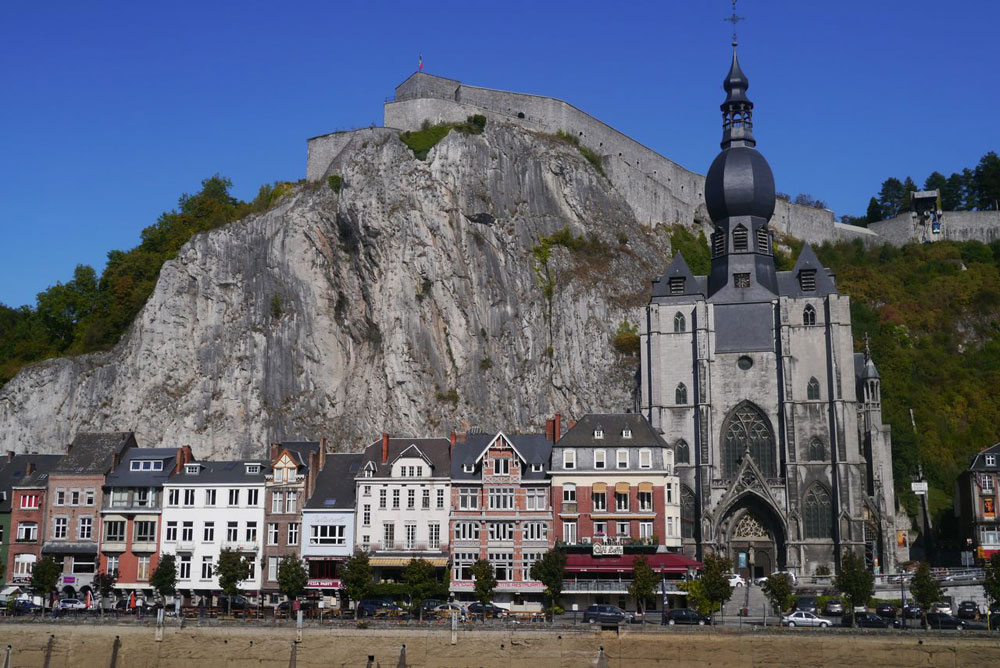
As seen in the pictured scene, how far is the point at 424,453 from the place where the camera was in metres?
51.5

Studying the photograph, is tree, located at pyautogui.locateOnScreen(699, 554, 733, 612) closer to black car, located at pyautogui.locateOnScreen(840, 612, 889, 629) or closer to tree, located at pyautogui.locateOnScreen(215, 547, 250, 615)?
black car, located at pyautogui.locateOnScreen(840, 612, 889, 629)

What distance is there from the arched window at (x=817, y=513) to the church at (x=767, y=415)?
49 millimetres

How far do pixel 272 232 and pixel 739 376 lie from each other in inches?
1163

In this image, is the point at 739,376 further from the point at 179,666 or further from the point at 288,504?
the point at 179,666

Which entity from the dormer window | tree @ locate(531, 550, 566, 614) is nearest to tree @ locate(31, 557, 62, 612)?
tree @ locate(531, 550, 566, 614)

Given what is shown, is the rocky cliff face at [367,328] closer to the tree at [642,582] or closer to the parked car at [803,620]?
the tree at [642,582]

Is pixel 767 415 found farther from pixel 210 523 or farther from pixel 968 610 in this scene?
pixel 210 523

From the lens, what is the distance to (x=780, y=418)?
58281mm

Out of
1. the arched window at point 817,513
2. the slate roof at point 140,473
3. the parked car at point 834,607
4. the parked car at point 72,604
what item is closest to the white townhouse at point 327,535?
the slate roof at point 140,473

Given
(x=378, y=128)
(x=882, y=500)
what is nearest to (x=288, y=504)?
(x=882, y=500)

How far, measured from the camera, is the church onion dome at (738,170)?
64875mm

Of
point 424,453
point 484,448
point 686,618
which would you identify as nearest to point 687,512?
point 484,448

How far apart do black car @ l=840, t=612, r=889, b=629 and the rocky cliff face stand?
89.0ft

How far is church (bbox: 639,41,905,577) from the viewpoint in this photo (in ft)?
185
